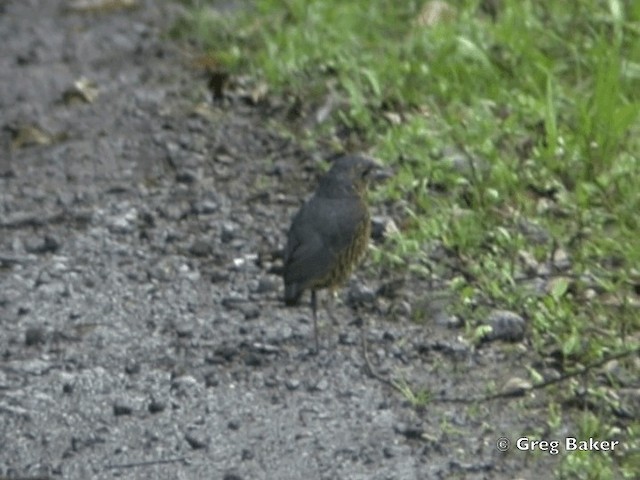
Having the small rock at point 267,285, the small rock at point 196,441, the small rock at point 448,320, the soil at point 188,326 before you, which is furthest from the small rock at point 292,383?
the small rock at point 267,285

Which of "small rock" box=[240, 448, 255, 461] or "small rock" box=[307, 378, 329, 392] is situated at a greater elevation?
"small rock" box=[240, 448, 255, 461]

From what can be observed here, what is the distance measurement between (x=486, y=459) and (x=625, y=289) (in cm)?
140

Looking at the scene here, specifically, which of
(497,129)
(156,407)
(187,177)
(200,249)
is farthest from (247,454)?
(497,129)

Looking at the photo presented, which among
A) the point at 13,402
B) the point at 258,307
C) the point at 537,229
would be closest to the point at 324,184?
the point at 258,307

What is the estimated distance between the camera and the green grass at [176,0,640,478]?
6.57 m

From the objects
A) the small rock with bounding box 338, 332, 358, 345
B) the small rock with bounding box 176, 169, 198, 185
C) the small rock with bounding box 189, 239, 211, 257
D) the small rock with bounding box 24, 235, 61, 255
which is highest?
the small rock with bounding box 338, 332, 358, 345

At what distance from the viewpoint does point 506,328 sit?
20.6 ft

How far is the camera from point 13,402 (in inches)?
233

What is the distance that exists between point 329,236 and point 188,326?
23.1 inches

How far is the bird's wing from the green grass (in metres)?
0.47

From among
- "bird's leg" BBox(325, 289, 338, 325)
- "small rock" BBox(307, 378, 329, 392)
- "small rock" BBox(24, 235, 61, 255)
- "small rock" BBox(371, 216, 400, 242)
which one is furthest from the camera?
"small rock" BBox(24, 235, 61, 255)

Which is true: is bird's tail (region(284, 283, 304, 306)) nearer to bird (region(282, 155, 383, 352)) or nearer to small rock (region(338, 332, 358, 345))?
bird (region(282, 155, 383, 352))

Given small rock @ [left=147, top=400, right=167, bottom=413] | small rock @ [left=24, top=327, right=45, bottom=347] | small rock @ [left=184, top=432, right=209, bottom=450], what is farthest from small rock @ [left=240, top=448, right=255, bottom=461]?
small rock @ [left=24, top=327, right=45, bottom=347]

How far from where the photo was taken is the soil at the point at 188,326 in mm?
5562
